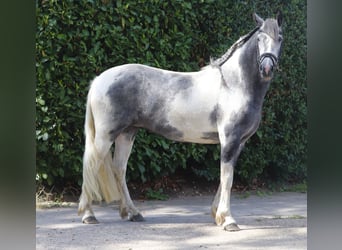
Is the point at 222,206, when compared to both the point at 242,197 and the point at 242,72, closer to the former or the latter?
the point at 242,72

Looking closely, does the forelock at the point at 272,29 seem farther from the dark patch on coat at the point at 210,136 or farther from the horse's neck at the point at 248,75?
the dark patch on coat at the point at 210,136

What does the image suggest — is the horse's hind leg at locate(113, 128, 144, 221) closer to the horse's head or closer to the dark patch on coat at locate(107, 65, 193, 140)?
the dark patch on coat at locate(107, 65, 193, 140)

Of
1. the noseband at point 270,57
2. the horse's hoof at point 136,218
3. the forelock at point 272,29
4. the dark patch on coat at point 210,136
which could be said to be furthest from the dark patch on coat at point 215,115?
the horse's hoof at point 136,218

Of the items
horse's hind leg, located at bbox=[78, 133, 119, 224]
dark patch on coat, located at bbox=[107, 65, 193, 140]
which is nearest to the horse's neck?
dark patch on coat, located at bbox=[107, 65, 193, 140]

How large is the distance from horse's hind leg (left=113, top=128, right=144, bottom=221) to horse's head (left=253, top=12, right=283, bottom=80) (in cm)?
154

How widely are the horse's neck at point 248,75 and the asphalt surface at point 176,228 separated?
1.29 meters

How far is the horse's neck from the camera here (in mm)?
4441

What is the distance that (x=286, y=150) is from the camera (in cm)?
694

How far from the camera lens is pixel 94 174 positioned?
4492 millimetres

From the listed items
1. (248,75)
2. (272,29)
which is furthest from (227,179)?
(272,29)

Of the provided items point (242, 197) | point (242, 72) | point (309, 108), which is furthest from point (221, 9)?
point (309, 108)

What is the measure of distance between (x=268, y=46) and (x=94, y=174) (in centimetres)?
206

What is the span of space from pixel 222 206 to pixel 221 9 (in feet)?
10.3
